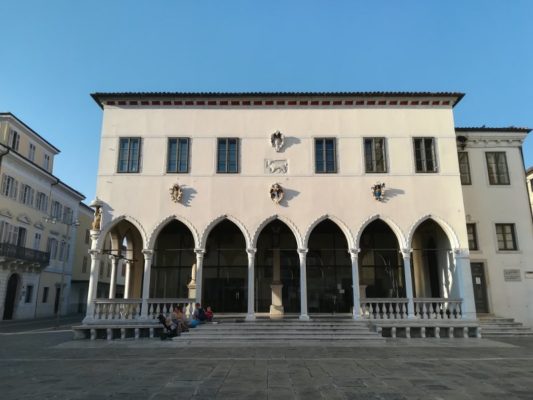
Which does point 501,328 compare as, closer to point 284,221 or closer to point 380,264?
point 380,264

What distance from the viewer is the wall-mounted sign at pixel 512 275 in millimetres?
20031

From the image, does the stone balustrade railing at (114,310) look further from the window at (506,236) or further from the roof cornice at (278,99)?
the window at (506,236)

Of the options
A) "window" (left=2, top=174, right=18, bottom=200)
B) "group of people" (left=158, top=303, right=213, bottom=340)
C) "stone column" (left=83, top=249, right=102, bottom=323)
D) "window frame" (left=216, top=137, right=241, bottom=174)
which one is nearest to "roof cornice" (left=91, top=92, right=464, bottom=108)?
"window frame" (left=216, top=137, right=241, bottom=174)

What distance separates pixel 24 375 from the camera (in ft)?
31.6

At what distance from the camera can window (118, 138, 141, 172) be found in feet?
62.3

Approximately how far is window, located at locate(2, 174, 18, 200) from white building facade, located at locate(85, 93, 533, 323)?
47.1 feet

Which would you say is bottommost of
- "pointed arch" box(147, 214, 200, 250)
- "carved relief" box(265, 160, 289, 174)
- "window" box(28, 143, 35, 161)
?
"pointed arch" box(147, 214, 200, 250)

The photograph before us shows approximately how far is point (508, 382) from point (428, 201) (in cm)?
1080

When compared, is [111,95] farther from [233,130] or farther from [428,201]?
[428,201]

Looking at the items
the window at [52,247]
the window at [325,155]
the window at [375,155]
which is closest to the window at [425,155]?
the window at [375,155]

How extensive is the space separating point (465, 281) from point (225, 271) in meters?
11.5

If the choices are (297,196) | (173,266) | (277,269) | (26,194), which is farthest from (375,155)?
(26,194)

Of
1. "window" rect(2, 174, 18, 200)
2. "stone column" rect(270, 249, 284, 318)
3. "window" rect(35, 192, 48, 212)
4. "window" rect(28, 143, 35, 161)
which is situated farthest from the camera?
"window" rect(28, 143, 35, 161)

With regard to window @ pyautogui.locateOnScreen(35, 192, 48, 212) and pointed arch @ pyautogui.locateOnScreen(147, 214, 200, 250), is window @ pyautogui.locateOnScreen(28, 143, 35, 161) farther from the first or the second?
pointed arch @ pyautogui.locateOnScreen(147, 214, 200, 250)
